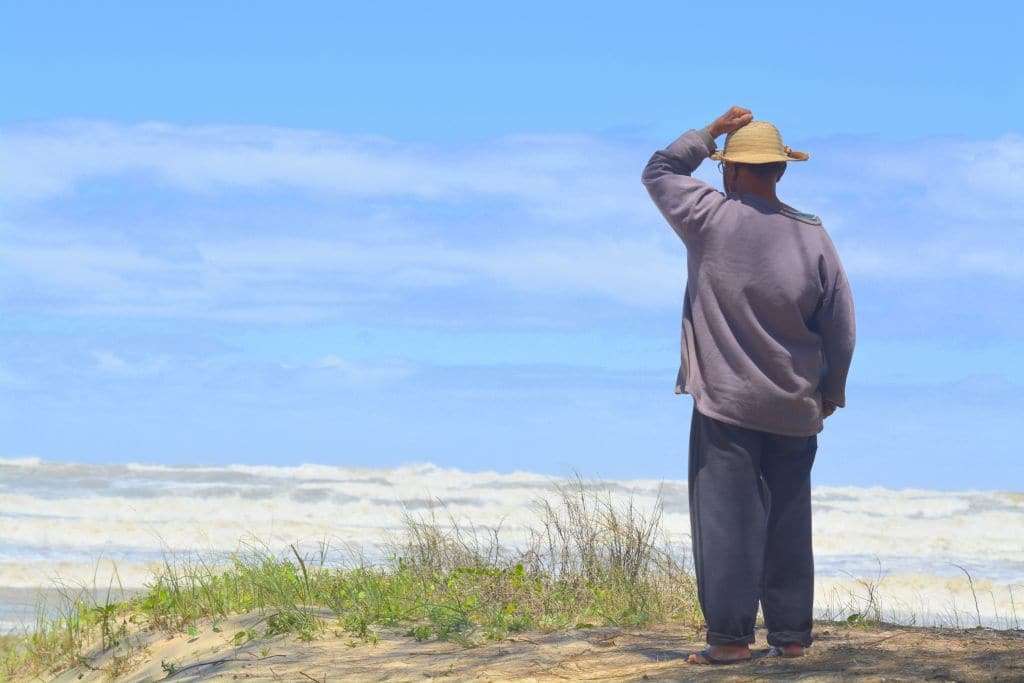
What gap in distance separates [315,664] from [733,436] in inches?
92.9

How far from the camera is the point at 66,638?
25.1 feet

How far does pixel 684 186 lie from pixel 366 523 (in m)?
17.5

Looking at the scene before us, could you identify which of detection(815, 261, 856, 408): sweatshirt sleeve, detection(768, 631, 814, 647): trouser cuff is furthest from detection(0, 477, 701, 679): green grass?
A: detection(815, 261, 856, 408): sweatshirt sleeve

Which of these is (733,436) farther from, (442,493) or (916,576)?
(442,493)

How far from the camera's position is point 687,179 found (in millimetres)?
5176

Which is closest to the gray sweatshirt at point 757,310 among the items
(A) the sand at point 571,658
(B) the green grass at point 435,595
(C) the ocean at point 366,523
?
(A) the sand at point 571,658

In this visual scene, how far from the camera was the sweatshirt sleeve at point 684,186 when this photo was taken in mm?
5098

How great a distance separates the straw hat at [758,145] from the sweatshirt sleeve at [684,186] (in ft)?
0.49

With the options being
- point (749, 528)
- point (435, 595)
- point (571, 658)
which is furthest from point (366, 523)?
point (749, 528)

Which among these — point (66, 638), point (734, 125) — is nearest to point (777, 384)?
point (734, 125)

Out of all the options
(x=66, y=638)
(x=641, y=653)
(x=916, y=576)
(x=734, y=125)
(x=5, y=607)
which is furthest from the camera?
(x=916, y=576)

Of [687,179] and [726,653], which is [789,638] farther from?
[687,179]

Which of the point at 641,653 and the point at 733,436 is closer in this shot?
the point at 733,436

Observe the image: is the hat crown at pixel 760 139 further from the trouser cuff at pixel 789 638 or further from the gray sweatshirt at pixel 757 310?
the trouser cuff at pixel 789 638
